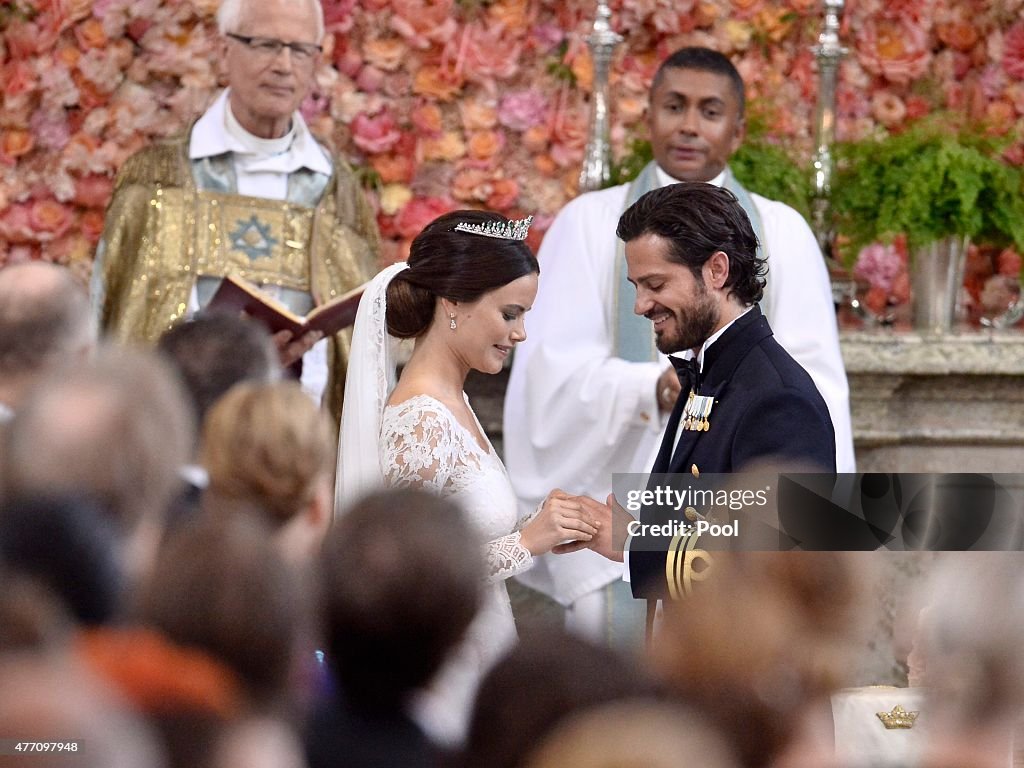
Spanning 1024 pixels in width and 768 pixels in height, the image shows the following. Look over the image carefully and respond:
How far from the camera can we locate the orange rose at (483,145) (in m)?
6.13

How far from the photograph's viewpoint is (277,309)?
452 centimetres

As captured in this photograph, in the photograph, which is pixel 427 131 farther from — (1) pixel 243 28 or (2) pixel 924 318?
(2) pixel 924 318

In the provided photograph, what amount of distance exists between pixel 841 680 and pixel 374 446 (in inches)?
76.1

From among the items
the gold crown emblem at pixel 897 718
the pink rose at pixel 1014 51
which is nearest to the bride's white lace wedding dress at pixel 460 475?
the gold crown emblem at pixel 897 718

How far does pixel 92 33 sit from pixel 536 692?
191 inches

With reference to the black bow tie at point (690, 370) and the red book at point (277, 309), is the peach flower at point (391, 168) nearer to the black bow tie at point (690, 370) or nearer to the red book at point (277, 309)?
the red book at point (277, 309)

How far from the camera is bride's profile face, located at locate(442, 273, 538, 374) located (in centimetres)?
359

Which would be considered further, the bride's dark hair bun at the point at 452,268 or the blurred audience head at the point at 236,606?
the bride's dark hair bun at the point at 452,268

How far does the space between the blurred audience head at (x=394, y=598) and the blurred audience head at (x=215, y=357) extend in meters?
1.01

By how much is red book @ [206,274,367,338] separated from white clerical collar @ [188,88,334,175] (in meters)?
0.71

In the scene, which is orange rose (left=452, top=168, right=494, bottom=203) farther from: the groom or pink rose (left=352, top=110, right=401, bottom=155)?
the groom

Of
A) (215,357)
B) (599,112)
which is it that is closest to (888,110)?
(599,112)

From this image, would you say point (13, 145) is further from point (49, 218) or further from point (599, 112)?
point (599, 112)

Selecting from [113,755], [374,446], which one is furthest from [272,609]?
[374,446]
